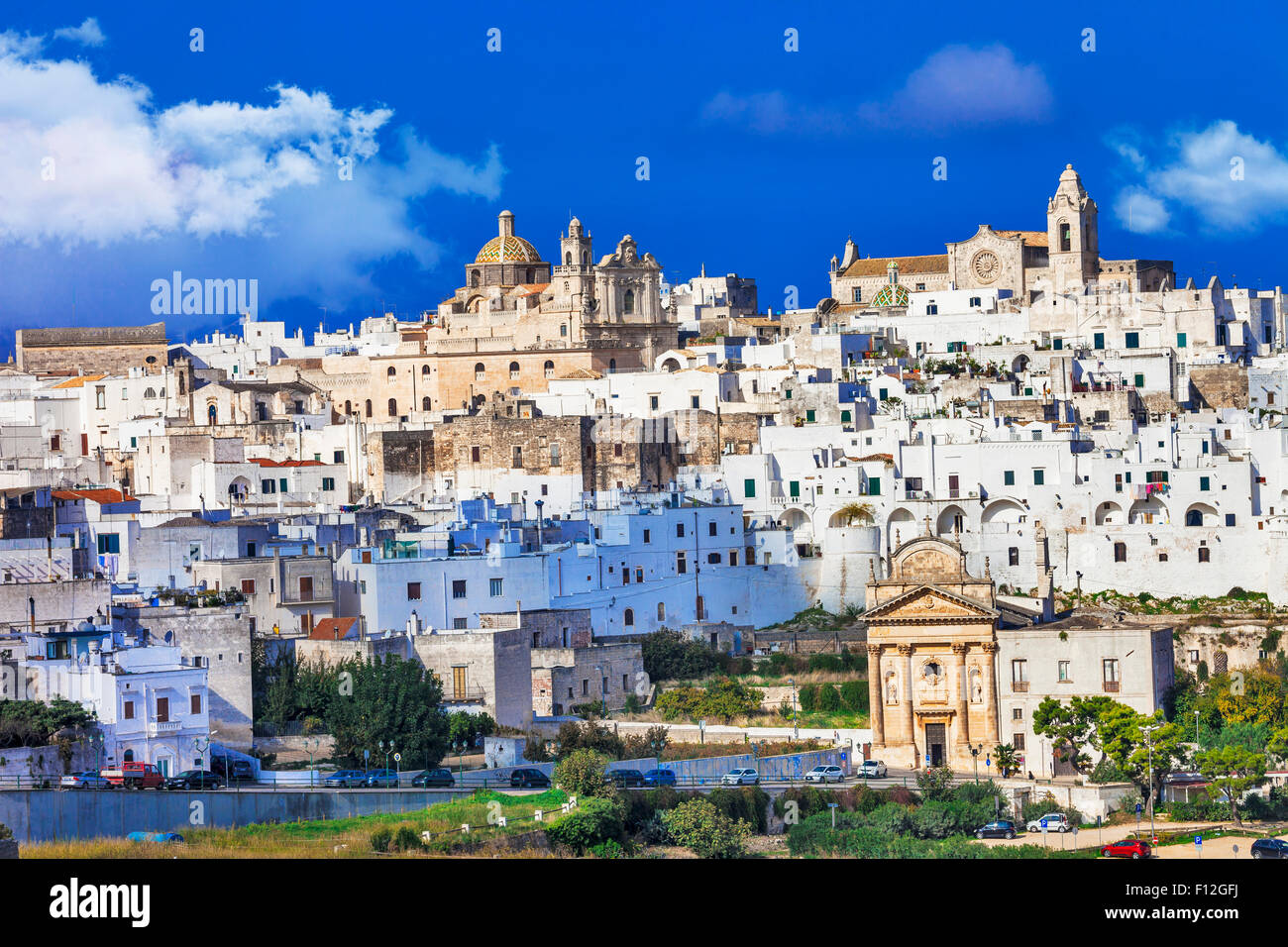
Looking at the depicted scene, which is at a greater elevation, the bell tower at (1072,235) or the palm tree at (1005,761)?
the bell tower at (1072,235)

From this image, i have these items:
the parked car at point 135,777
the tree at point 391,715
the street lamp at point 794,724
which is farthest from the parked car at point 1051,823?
the parked car at point 135,777

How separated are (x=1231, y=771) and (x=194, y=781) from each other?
→ 1565cm

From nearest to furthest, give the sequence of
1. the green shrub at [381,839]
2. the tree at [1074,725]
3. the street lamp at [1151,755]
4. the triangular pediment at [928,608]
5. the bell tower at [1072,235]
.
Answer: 1. the green shrub at [381,839]
2. the street lamp at [1151,755]
3. the tree at [1074,725]
4. the triangular pediment at [928,608]
5. the bell tower at [1072,235]

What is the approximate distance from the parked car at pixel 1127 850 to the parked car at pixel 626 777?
7161 millimetres

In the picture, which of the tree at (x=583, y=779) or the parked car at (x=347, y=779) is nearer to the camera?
the tree at (x=583, y=779)

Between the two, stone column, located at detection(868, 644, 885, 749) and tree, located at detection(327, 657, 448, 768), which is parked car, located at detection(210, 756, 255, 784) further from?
stone column, located at detection(868, 644, 885, 749)

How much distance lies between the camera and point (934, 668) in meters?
40.8

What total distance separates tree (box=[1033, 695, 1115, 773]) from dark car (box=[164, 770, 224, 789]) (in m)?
13.8

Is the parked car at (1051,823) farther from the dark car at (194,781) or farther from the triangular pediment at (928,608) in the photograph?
the dark car at (194,781)

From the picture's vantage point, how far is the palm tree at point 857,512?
1907 inches

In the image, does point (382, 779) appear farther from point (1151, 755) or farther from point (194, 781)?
point (1151, 755)
